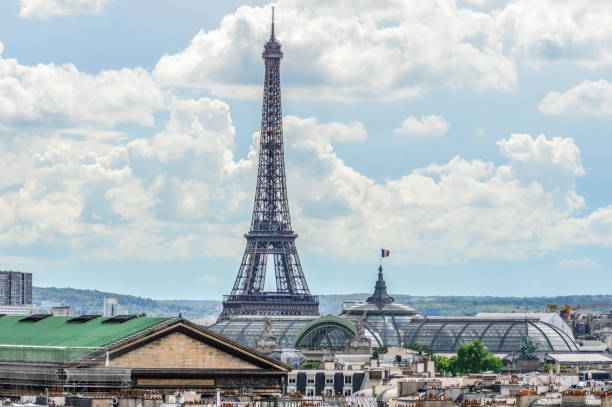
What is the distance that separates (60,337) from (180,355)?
373 inches

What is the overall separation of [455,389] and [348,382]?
193ft

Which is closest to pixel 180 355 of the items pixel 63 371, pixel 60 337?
pixel 63 371

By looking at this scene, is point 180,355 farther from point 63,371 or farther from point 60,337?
A: point 60,337

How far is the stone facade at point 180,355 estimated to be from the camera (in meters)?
112

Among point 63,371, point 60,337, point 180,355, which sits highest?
point 60,337

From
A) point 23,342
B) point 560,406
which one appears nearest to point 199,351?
point 23,342

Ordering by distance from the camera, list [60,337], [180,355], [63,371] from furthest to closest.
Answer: [60,337] → [180,355] → [63,371]

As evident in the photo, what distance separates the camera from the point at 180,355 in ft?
369

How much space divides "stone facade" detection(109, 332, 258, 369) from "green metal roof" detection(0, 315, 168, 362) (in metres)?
1.71

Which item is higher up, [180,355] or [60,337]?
[60,337]

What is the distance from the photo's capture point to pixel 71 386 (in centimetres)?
10738

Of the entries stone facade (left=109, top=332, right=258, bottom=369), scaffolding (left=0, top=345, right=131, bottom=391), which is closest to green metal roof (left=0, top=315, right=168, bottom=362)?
scaffolding (left=0, top=345, right=131, bottom=391)

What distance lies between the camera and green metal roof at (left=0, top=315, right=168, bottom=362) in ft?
370

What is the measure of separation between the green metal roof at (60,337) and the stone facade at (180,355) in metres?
1.71
